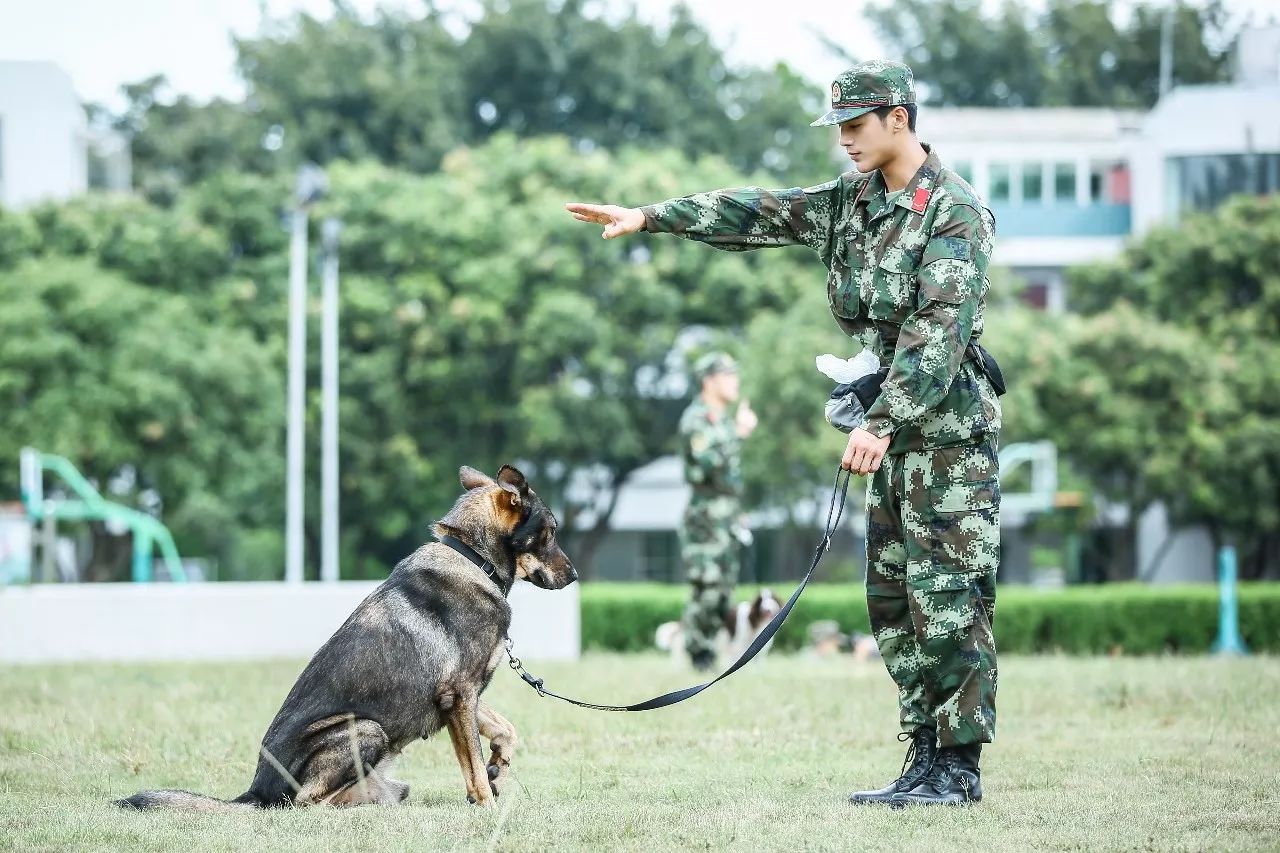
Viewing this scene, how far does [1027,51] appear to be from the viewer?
51.3m

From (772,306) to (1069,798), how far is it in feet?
96.9

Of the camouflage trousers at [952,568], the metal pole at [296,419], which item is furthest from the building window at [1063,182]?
the camouflage trousers at [952,568]

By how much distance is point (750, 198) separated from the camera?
21.9ft

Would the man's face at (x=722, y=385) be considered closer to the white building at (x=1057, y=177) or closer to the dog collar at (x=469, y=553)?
the dog collar at (x=469, y=553)

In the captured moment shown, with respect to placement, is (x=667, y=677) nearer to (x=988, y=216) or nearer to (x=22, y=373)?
(x=988, y=216)

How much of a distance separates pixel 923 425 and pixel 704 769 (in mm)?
2090

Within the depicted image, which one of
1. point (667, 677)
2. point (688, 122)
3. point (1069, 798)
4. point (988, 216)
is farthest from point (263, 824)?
point (688, 122)

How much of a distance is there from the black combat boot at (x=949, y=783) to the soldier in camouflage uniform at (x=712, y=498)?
660 cm

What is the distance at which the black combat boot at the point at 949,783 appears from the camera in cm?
617

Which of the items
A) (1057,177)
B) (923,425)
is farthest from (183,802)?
(1057,177)

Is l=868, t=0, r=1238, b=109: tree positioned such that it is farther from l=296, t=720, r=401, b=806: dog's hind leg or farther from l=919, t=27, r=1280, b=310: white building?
l=296, t=720, r=401, b=806: dog's hind leg

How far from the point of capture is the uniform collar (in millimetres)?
6246

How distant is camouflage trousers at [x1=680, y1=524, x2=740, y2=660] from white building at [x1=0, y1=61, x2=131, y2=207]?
1279 inches

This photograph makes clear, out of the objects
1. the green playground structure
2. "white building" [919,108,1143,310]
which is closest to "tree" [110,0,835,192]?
"white building" [919,108,1143,310]
